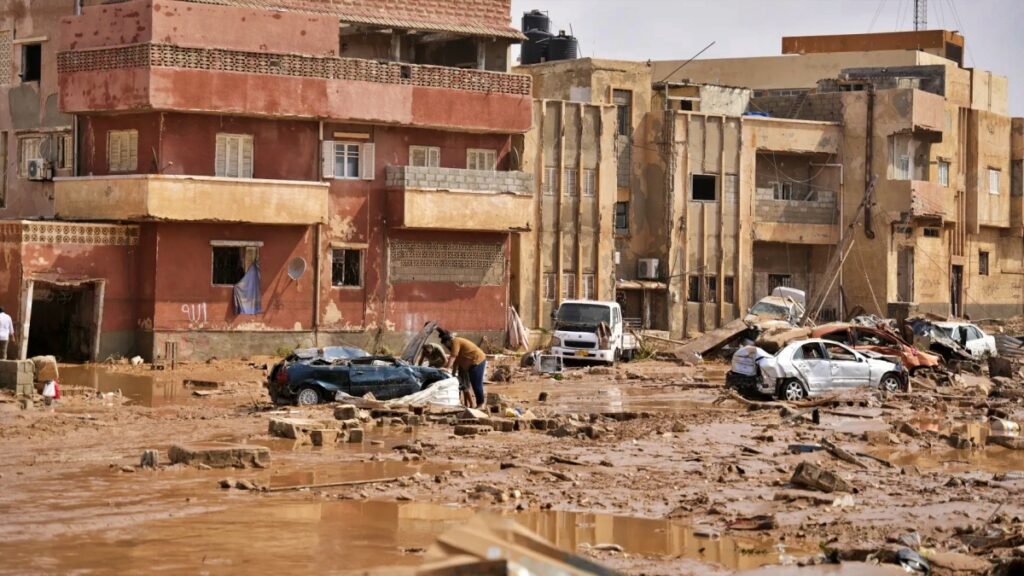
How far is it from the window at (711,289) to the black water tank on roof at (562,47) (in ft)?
33.9

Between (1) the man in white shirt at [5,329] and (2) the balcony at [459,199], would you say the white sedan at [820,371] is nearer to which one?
(2) the balcony at [459,199]

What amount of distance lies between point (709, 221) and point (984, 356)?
38.9 ft

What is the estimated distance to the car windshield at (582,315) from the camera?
37.8 meters

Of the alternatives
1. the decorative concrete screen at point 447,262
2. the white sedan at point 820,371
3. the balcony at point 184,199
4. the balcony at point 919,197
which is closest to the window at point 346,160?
the balcony at point 184,199

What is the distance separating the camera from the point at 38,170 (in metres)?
38.0

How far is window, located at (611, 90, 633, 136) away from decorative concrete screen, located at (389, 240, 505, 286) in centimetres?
868

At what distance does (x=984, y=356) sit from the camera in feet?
130

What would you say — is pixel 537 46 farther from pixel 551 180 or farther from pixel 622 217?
pixel 551 180

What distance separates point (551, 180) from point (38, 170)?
15020mm

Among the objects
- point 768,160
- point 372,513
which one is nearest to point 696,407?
point 372,513

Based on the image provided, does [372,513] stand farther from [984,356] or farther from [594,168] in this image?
[594,168]

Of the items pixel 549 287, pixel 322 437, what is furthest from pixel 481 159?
pixel 322 437

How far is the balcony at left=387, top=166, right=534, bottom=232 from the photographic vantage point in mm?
39125

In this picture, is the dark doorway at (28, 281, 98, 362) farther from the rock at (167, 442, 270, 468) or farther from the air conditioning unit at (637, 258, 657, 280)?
the air conditioning unit at (637, 258, 657, 280)
